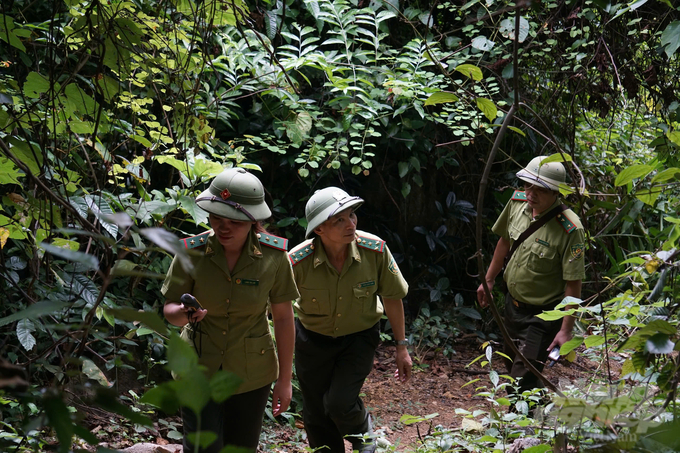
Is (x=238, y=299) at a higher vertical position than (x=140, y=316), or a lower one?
lower

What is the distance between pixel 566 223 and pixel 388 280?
1.49m

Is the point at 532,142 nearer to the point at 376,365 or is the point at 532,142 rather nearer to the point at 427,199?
the point at 427,199

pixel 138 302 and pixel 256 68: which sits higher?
pixel 256 68

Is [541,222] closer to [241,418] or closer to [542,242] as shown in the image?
[542,242]

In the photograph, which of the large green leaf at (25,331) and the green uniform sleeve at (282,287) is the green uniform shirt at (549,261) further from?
the large green leaf at (25,331)

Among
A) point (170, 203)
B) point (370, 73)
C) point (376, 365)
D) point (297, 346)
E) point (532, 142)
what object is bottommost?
point (376, 365)

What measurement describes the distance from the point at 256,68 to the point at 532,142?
3578 mm

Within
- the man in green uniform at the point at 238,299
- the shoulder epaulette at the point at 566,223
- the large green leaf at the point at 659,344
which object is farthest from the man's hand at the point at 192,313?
the shoulder epaulette at the point at 566,223

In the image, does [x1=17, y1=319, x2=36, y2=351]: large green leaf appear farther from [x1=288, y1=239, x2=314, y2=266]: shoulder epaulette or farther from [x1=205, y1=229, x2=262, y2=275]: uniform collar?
[x1=288, y1=239, x2=314, y2=266]: shoulder epaulette

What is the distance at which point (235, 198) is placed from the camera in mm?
3277

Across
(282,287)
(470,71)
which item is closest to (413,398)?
(282,287)

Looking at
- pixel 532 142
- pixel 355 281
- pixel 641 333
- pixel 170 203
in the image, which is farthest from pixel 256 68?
pixel 641 333

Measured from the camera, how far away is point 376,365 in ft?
21.3

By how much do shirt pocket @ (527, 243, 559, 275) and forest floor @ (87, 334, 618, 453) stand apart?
0.84 m
